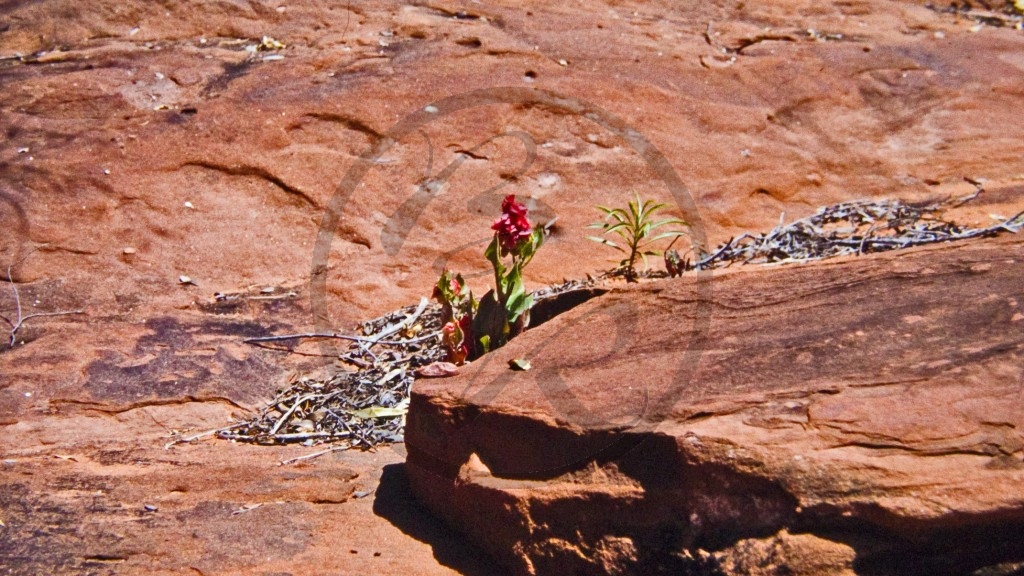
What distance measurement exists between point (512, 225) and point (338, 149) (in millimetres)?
2437

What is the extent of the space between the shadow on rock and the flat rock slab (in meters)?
0.06

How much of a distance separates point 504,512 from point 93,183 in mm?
3612

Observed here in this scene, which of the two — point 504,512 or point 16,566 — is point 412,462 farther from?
point 16,566

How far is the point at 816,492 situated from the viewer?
8.03 ft

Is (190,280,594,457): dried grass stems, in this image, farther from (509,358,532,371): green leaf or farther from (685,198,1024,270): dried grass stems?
(685,198,1024,270): dried grass stems

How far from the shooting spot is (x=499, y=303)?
11.8 feet

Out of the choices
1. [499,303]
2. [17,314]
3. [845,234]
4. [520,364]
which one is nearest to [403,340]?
[499,303]

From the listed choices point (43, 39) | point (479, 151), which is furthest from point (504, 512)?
point (43, 39)

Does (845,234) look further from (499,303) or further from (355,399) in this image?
(355,399)

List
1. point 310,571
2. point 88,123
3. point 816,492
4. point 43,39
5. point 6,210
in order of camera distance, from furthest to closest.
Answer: point 43,39
point 88,123
point 6,210
point 310,571
point 816,492

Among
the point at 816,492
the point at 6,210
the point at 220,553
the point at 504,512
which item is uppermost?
the point at 816,492

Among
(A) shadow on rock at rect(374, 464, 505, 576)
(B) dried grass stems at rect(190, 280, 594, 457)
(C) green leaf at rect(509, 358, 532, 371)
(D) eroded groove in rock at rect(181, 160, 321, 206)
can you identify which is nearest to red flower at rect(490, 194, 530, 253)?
(C) green leaf at rect(509, 358, 532, 371)

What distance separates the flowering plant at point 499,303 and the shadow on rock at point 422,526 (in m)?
A: 0.50

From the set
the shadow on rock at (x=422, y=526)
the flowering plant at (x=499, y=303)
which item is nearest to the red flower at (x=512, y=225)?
the flowering plant at (x=499, y=303)
